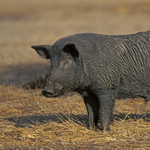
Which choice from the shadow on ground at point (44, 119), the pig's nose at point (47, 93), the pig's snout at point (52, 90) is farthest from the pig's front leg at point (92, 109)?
the pig's nose at point (47, 93)

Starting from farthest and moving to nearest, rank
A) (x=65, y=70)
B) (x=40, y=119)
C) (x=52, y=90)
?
1. (x=40, y=119)
2. (x=65, y=70)
3. (x=52, y=90)

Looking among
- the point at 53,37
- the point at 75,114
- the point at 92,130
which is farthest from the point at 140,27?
the point at 92,130

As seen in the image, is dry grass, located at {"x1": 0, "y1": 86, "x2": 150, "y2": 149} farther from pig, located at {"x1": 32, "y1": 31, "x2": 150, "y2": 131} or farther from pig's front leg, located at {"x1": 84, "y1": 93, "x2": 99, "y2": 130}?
pig, located at {"x1": 32, "y1": 31, "x2": 150, "y2": 131}

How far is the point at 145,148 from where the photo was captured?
4312 millimetres

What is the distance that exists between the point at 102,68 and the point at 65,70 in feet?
1.81

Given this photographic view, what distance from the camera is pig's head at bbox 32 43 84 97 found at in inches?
188

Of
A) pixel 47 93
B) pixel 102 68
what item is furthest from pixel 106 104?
pixel 47 93

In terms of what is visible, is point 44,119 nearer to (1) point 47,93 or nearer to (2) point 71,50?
(1) point 47,93

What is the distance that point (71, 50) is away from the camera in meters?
4.84

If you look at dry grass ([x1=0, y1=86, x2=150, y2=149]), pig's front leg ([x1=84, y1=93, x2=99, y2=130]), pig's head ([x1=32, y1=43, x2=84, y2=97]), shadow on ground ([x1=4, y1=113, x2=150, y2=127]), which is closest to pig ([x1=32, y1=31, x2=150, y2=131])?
pig's head ([x1=32, y1=43, x2=84, y2=97])

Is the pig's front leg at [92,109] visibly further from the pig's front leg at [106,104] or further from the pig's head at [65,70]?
the pig's head at [65,70]

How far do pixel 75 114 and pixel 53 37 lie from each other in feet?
32.2

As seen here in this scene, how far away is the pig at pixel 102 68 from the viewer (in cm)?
482

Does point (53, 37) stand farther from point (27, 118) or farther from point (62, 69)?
point (62, 69)
